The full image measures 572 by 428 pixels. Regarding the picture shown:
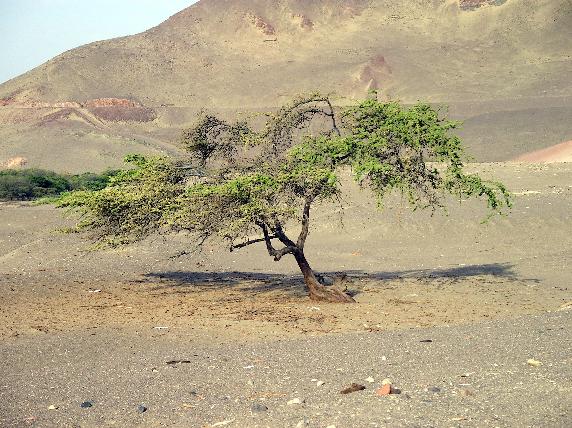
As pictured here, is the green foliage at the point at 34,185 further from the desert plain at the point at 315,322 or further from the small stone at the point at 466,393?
the small stone at the point at 466,393

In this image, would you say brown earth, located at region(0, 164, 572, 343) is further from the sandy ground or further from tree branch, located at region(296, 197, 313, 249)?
tree branch, located at region(296, 197, 313, 249)

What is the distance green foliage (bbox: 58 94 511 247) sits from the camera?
→ 1689 cm

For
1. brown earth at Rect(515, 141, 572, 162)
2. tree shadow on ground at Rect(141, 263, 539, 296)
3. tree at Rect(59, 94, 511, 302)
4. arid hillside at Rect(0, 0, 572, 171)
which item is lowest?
tree shadow on ground at Rect(141, 263, 539, 296)

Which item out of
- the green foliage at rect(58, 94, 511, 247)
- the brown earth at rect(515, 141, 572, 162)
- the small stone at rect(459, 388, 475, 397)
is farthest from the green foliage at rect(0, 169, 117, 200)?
the small stone at rect(459, 388, 475, 397)

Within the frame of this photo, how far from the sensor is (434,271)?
2255cm

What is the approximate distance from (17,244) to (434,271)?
1436cm

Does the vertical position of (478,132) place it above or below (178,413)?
above

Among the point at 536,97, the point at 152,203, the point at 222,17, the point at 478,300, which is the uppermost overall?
the point at 222,17

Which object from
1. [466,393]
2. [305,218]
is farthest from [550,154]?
[466,393]

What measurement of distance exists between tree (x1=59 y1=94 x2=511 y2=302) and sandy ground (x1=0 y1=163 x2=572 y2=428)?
128 centimetres

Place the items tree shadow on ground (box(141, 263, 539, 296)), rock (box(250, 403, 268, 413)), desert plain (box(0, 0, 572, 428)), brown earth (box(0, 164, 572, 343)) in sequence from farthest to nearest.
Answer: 1. tree shadow on ground (box(141, 263, 539, 296))
2. brown earth (box(0, 164, 572, 343))
3. desert plain (box(0, 0, 572, 428))
4. rock (box(250, 403, 268, 413))

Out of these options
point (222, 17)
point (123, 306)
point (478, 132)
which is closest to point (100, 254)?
point (123, 306)

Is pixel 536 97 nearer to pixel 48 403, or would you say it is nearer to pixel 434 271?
pixel 434 271

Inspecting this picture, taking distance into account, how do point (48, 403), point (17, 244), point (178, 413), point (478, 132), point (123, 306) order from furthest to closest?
1. point (478, 132)
2. point (17, 244)
3. point (123, 306)
4. point (48, 403)
5. point (178, 413)
